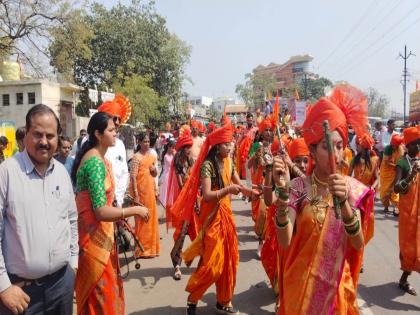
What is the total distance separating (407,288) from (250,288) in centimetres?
183

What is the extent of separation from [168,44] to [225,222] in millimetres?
33067

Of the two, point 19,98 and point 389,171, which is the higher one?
point 19,98

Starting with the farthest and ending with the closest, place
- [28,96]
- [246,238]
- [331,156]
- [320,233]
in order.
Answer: [28,96] → [246,238] → [320,233] → [331,156]

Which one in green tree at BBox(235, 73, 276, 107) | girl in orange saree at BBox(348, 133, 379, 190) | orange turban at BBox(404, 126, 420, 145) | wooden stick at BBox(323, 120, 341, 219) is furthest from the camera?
green tree at BBox(235, 73, 276, 107)

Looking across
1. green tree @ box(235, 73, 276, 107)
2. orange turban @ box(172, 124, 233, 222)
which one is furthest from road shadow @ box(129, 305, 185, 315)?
green tree @ box(235, 73, 276, 107)

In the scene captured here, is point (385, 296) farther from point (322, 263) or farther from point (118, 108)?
point (118, 108)

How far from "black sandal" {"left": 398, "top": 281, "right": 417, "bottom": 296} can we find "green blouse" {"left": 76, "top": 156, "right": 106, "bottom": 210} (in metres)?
3.80

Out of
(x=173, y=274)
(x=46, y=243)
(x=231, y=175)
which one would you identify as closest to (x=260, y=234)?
(x=173, y=274)

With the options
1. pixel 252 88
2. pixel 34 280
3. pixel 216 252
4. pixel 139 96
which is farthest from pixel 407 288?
pixel 252 88

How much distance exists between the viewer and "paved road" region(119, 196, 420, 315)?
4.55 m

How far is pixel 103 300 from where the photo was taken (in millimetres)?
3102

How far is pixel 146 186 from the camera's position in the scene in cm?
680

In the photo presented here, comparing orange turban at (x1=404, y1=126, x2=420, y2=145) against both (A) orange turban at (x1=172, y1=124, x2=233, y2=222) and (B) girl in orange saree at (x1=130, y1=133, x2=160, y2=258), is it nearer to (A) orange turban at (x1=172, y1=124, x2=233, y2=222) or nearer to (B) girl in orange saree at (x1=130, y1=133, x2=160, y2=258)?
(A) orange turban at (x1=172, y1=124, x2=233, y2=222)

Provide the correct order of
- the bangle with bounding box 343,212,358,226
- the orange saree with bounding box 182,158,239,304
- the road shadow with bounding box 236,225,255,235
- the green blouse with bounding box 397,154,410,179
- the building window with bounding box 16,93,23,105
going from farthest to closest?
the building window with bounding box 16,93,23,105
the road shadow with bounding box 236,225,255,235
the green blouse with bounding box 397,154,410,179
the orange saree with bounding box 182,158,239,304
the bangle with bounding box 343,212,358,226
